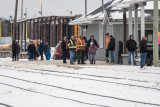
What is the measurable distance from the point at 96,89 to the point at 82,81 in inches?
98.2

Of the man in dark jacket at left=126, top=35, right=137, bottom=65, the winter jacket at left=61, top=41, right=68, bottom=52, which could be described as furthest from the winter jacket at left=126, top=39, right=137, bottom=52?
the winter jacket at left=61, top=41, right=68, bottom=52

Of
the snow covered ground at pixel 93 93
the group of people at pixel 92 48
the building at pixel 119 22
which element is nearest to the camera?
the snow covered ground at pixel 93 93

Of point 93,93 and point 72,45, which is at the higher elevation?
point 72,45

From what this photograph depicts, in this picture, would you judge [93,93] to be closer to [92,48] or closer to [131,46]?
[131,46]

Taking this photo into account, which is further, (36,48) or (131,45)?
(36,48)

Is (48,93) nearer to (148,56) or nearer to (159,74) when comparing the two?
(159,74)

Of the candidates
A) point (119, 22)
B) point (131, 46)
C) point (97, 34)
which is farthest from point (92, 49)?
point (97, 34)

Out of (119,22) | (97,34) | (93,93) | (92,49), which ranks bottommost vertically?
(93,93)

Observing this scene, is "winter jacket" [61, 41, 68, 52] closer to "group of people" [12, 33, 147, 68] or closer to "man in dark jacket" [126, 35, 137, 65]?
"group of people" [12, 33, 147, 68]

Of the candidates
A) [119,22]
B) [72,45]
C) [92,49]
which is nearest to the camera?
[72,45]

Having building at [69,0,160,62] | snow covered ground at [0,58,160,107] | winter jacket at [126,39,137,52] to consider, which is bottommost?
snow covered ground at [0,58,160,107]

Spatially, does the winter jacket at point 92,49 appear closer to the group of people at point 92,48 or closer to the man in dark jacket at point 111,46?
the group of people at point 92,48

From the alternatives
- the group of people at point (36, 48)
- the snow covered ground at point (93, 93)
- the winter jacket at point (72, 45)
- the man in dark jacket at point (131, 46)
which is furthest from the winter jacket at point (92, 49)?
the group of people at point (36, 48)

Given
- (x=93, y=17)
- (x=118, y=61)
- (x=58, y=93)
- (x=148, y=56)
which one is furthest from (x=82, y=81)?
(x=93, y=17)
